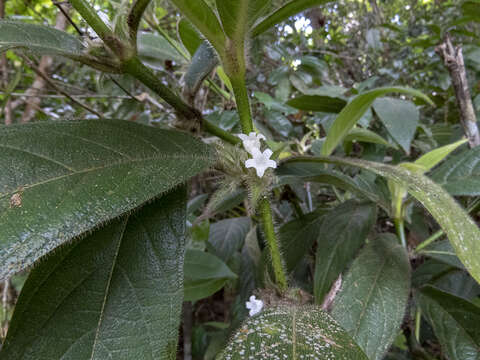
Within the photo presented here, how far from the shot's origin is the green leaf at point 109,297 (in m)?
0.38

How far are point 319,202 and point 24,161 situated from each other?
1.16 m

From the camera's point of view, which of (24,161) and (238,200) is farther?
(238,200)

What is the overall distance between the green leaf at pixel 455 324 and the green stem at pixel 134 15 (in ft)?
2.04

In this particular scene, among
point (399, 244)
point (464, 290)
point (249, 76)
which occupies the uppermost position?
point (249, 76)

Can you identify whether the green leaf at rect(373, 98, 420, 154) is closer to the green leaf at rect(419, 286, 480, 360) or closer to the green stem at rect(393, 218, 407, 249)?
the green stem at rect(393, 218, 407, 249)

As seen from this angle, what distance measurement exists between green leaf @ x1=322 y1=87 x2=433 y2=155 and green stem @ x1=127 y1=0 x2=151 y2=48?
1.39 ft

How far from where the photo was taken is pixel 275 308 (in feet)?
1.32

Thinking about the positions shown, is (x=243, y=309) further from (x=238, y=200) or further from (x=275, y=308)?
(x=275, y=308)

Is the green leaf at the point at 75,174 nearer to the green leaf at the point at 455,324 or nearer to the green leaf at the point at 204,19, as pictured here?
the green leaf at the point at 204,19

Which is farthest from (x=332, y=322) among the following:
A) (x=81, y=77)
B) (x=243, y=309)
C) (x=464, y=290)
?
(x=81, y=77)

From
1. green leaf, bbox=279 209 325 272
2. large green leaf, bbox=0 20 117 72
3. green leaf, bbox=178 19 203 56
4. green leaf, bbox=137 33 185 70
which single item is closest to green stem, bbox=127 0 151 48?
large green leaf, bbox=0 20 117 72

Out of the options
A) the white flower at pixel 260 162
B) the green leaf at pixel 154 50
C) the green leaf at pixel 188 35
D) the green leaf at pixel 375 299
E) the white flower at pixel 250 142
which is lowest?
the green leaf at pixel 375 299

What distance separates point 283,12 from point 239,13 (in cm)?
7

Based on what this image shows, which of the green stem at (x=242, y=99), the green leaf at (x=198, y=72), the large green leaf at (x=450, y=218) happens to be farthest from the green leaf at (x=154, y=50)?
the large green leaf at (x=450, y=218)
